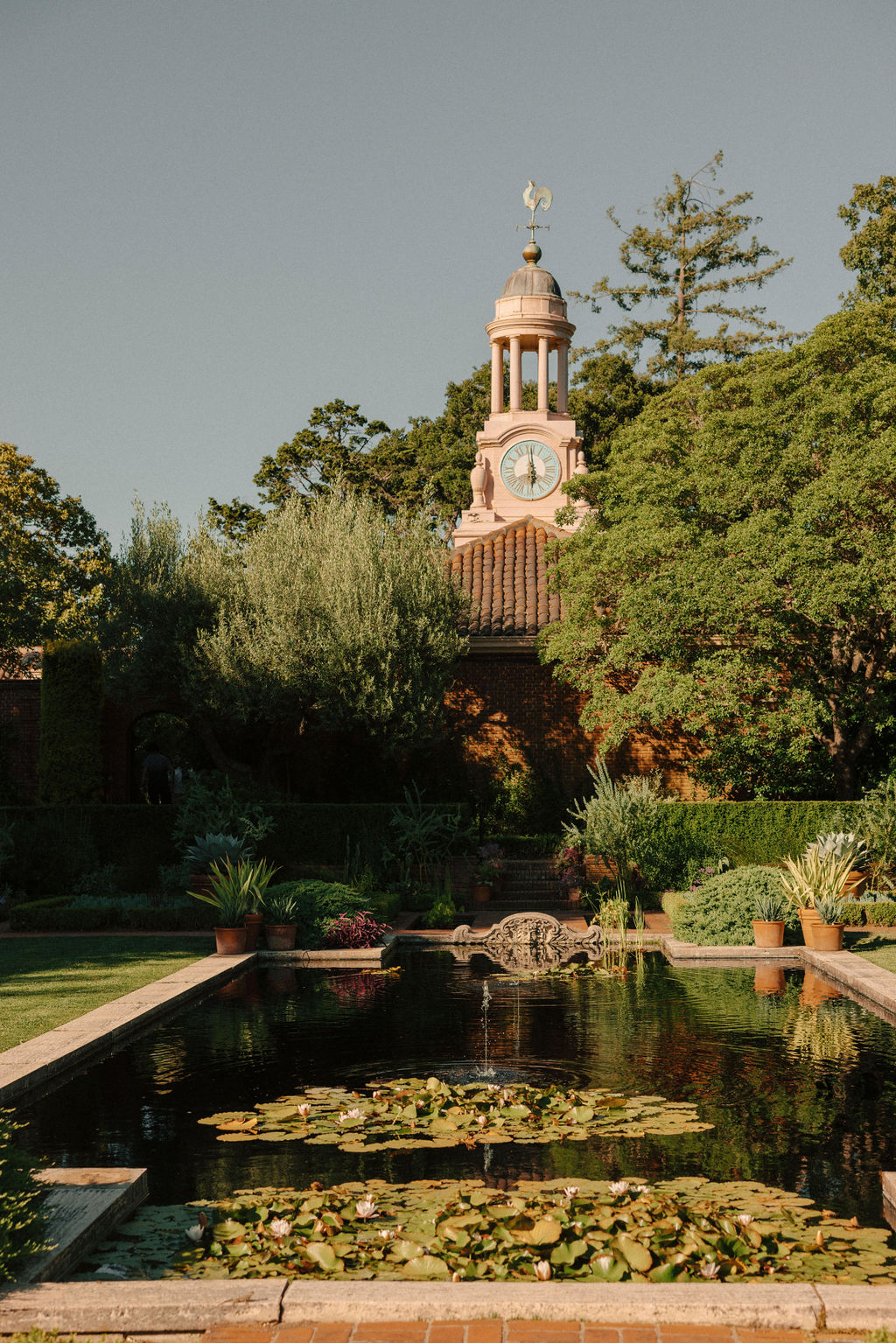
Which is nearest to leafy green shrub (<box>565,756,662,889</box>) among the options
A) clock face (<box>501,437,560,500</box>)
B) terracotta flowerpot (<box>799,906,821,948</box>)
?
terracotta flowerpot (<box>799,906,821,948</box>)

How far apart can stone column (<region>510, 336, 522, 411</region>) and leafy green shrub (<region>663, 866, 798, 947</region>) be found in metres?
19.1

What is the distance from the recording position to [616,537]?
19.5 metres

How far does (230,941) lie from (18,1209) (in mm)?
9199

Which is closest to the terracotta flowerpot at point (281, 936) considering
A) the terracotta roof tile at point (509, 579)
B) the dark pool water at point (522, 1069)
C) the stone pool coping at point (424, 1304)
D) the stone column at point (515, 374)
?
the dark pool water at point (522, 1069)

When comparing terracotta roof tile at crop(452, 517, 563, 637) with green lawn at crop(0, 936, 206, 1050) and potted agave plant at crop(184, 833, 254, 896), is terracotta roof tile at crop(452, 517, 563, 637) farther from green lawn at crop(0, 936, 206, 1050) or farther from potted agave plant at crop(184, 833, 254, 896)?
green lawn at crop(0, 936, 206, 1050)

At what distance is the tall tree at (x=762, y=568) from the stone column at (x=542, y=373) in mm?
10459

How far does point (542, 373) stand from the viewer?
31.2 m

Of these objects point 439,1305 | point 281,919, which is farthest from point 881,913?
point 439,1305

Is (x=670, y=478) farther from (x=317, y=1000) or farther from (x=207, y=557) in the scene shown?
(x=317, y=1000)

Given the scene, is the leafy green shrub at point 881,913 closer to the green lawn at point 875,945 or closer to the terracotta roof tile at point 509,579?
the green lawn at point 875,945

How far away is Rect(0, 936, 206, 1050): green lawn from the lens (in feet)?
32.5

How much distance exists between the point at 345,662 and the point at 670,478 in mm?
Result: 5908

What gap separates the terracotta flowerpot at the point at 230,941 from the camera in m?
13.6

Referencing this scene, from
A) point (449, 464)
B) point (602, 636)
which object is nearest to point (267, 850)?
point (602, 636)
